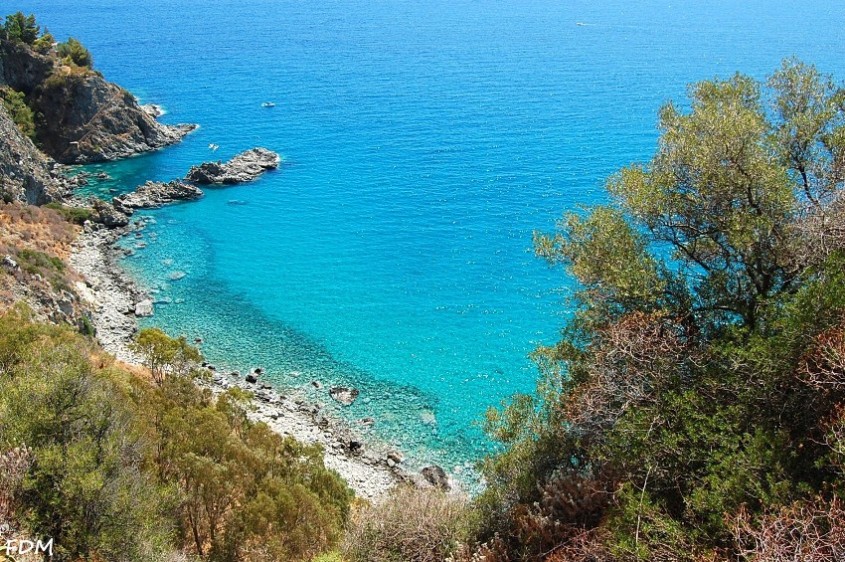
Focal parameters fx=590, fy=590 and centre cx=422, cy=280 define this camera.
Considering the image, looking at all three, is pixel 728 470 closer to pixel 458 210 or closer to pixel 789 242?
pixel 789 242

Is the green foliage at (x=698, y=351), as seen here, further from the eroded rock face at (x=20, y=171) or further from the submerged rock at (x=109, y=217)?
the eroded rock face at (x=20, y=171)

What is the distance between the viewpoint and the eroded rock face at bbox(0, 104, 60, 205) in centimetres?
6569

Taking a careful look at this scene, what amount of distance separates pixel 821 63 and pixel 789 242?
13332cm

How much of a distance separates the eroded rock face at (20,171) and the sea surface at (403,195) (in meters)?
8.41

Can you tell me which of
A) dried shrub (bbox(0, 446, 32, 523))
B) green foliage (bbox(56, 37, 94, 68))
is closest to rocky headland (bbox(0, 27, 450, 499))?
green foliage (bbox(56, 37, 94, 68))

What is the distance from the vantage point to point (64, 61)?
98.2m

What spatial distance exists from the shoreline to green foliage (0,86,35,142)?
39570 mm

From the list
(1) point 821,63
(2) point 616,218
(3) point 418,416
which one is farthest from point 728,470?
(1) point 821,63

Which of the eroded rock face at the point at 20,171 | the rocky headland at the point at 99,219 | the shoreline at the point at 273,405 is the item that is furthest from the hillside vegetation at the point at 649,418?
the eroded rock face at the point at 20,171

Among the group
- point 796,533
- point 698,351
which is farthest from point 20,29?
point 796,533

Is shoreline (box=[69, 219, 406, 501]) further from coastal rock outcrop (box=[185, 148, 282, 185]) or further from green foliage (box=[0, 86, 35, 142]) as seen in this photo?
green foliage (box=[0, 86, 35, 142])

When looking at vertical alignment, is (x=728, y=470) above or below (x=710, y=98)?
below

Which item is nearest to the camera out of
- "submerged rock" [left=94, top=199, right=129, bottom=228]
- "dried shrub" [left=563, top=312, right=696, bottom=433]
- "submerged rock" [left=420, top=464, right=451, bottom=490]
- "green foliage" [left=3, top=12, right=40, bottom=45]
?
"dried shrub" [left=563, top=312, right=696, bottom=433]

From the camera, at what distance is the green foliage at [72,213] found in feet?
230
